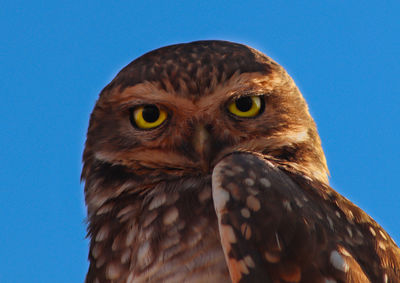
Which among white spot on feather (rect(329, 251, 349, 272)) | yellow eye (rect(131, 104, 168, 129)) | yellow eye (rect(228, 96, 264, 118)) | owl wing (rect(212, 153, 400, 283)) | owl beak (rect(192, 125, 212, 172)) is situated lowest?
white spot on feather (rect(329, 251, 349, 272))

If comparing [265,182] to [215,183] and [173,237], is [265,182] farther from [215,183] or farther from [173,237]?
[173,237]

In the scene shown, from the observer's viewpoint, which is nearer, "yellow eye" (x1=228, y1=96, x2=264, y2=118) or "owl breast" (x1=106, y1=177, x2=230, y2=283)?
"owl breast" (x1=106, y1=177, x2=230, y2=283)

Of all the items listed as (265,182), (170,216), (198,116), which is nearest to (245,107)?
(198,116)

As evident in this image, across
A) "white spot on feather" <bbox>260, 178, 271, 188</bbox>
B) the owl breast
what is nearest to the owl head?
the owl breast

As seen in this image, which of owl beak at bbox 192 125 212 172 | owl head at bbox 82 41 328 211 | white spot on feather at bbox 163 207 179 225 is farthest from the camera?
owl head at bbox 82 41 328 211

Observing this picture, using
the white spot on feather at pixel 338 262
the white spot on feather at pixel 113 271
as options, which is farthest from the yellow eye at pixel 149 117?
the white spot on feather at pixel 338 262

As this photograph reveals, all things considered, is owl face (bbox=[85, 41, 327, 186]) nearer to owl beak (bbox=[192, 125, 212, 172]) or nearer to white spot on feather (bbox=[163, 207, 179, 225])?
owl beak (bbox=[192, 125, 212, 172])

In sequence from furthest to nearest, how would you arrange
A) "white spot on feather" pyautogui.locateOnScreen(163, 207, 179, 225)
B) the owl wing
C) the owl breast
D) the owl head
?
the owl head → "white spot on feather" pyautogui.locateOnScreen(163, 207, 179, 225) → the owl breast → the owl wing
